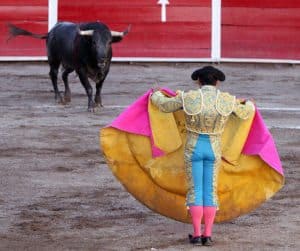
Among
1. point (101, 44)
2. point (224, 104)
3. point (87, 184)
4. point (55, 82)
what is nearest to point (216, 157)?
point (224, 104)

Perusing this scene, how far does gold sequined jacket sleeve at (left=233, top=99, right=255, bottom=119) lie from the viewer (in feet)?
19.2

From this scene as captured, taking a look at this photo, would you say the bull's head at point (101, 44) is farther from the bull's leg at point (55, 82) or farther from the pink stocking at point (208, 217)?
the pink stocking at point (208, 217)

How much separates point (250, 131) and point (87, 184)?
6.30 feet

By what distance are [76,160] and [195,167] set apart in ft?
9.68

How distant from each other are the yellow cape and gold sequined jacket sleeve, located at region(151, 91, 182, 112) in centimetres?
21

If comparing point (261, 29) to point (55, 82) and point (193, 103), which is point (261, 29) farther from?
point (193, 103)

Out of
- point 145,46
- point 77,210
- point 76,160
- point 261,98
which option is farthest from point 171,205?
point 145,46

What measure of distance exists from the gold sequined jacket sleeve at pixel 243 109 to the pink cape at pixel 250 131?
135mm

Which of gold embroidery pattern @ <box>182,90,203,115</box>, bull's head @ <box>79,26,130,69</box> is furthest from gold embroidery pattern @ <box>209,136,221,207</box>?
bull's head @ <box>79,26,130,69</box>

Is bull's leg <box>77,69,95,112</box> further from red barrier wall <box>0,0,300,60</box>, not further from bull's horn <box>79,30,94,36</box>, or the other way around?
red barrier wall <box>0,0,300,60</box>

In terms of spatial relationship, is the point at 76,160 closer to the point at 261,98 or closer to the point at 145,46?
the point at 261,98

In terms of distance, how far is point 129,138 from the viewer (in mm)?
6230

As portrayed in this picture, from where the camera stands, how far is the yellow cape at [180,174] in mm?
6078

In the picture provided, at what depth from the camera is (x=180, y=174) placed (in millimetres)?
6062
